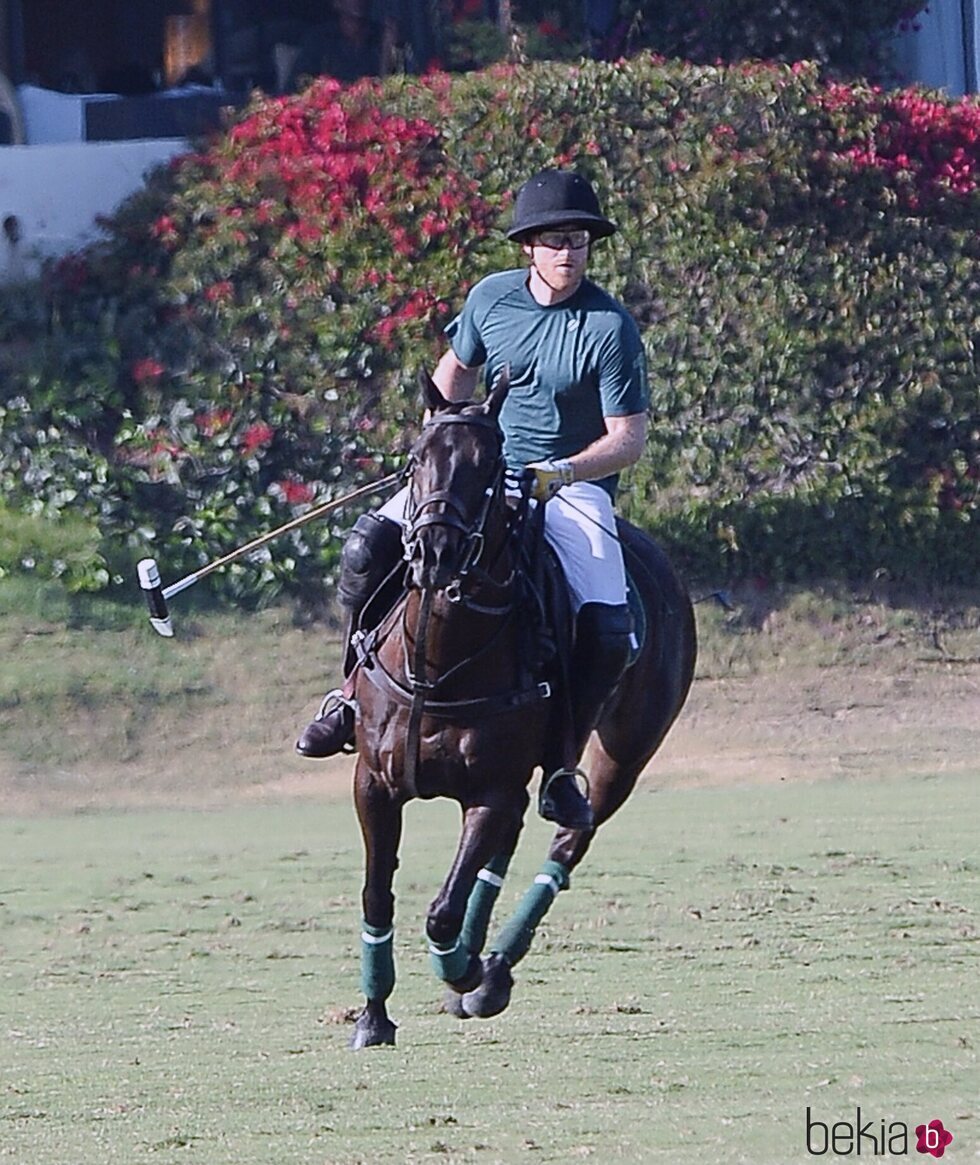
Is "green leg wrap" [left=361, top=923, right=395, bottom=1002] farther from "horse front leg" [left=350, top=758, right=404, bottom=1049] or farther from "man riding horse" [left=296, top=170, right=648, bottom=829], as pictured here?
"man riding horse" [left=296, top=170, right=648, bottom=829]

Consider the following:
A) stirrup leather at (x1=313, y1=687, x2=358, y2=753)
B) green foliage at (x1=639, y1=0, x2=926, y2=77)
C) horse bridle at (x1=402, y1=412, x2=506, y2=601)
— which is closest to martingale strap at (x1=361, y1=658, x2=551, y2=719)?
stirrup leather at (x1=313, y1=687, x2=358, y2=753)

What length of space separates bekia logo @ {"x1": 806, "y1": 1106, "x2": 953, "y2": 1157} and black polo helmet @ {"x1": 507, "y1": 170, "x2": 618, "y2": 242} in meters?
3.14

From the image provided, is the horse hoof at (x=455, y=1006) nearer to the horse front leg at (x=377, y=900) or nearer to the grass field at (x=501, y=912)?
the grass field at (x=501, y=912)

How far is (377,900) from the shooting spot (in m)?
7.57

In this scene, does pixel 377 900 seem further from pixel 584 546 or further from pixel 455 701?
pixel 584 546

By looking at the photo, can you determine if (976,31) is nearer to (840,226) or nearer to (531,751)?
(840,226)

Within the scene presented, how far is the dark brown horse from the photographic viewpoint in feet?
23.2

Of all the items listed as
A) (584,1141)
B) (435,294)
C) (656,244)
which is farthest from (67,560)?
(584,1141)

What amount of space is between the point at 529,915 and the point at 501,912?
2683 mm

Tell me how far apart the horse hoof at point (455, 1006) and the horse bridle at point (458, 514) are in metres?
1.51

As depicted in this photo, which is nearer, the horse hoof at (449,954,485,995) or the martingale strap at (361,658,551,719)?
the martingale strap at (361,658,551,719)

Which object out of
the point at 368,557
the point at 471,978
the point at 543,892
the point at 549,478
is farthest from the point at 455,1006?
the point at 549,478

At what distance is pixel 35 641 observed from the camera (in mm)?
17500

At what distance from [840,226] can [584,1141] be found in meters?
14.2
